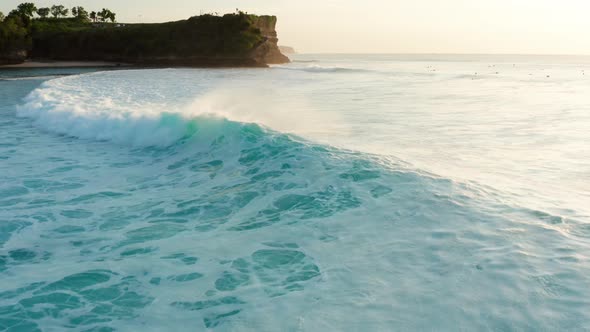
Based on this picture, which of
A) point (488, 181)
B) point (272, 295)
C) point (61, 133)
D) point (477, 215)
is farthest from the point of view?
point (61, 133)

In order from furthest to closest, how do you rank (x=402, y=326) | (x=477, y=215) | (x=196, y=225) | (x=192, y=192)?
(x=192, y=192), (x=196, y=225), (x=477, y=215), (x=402, y=326)

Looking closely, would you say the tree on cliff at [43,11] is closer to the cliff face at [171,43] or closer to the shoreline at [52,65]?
the cliff face at [171,43]

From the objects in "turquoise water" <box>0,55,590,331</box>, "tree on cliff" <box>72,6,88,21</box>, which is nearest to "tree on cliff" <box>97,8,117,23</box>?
"tree on cliff" <box>72,6,88,21</box>

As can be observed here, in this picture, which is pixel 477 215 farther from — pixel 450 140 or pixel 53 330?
pixel 450 140

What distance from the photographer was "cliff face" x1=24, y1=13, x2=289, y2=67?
86938mm

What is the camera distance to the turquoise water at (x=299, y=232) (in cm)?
418

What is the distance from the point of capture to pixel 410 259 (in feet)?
16.5

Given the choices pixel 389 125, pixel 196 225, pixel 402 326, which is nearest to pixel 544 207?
pixel 402 326

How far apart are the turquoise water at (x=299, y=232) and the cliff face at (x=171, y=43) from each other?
77.5m

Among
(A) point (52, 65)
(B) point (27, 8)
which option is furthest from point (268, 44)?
(B) point (27, 8)

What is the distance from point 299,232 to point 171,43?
301 ft

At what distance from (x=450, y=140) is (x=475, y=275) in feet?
24.2

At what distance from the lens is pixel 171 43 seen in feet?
299

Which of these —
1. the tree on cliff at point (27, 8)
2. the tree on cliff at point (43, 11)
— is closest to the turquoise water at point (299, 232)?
the tree on cliff at point (27, 8)
